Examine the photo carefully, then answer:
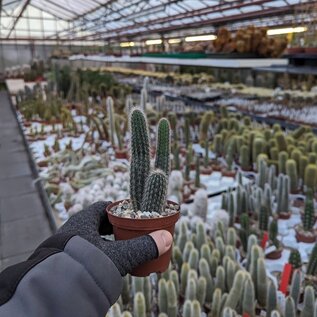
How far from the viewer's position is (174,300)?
1615 mm

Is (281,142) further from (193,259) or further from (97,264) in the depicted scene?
(97,264)

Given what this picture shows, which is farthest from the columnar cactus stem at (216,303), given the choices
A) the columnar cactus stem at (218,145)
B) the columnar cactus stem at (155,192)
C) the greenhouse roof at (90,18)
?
the greenhouse roof at (90,18)

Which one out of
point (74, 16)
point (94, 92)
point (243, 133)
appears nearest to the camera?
point (243, 133)

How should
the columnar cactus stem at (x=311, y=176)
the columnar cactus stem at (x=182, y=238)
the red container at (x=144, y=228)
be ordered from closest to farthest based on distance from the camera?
the red container at (x=144, y=228)
the columnar cactus stem at (x=182, y=238)
the columnar cactus stem at (x=311, y=176)

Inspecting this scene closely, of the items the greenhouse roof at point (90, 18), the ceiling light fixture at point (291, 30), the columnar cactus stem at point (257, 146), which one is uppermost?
the greenhouse roof at point (90, 18)

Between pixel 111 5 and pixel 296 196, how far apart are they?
42.5 ft

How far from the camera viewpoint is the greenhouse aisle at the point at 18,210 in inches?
106

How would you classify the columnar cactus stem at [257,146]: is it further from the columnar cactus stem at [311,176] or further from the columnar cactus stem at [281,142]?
the columnar cactus stem at [311,176]

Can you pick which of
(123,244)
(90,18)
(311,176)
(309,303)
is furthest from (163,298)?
(90,18)

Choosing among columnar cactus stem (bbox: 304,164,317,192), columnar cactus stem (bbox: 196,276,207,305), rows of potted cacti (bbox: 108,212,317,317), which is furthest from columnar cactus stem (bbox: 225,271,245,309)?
columnar cactus stem (bbox: 304,164,317,192)

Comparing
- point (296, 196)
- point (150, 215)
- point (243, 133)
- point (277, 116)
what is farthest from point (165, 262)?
point (277, 116)

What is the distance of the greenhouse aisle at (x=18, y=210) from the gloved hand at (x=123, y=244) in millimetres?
1867

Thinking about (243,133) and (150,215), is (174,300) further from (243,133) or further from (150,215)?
(243,133)

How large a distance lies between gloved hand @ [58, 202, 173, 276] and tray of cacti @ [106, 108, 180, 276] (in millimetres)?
51
